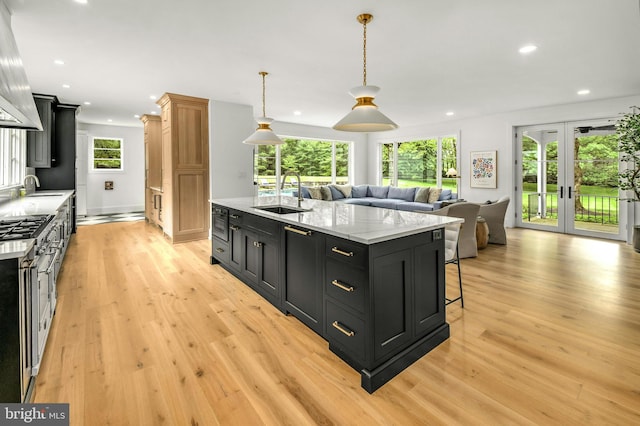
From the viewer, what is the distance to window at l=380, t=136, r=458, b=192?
27.5 feet

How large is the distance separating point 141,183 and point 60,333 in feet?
27.3

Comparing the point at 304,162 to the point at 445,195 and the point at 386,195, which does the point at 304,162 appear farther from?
the point at 445,195

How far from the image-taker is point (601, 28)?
3.06 metres

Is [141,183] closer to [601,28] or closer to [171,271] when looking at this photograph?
[171,271]

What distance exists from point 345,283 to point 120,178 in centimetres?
972

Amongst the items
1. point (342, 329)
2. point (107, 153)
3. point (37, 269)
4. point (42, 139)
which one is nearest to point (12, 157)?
point (42, 139)

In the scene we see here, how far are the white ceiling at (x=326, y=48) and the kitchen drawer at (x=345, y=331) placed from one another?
2.40m

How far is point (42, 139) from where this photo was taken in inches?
214

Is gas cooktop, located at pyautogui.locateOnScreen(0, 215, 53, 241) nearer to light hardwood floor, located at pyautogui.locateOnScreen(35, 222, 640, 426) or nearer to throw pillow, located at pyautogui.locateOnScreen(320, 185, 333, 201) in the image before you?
light hardwood floor, located at pyautogui.locateOnScreen(35, 222, 640, 426)

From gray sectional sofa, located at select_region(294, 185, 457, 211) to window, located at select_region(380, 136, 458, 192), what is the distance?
0.78 meters

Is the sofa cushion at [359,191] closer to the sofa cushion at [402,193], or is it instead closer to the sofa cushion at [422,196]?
the sofa cushion at [402,193]

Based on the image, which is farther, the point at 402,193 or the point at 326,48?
the point at 402,193

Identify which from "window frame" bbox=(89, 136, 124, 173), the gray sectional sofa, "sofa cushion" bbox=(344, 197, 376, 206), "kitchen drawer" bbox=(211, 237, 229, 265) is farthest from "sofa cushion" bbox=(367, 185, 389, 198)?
"window frame" bbox=(89, 136, 124, 173)

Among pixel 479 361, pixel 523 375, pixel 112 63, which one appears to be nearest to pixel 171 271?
pixel 112 63
